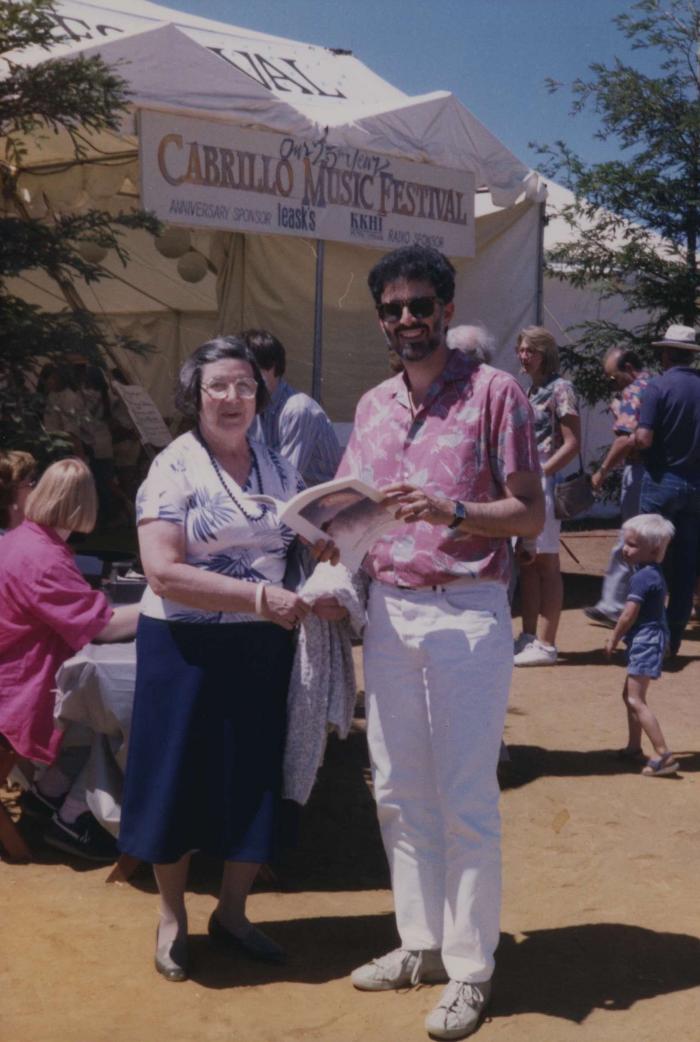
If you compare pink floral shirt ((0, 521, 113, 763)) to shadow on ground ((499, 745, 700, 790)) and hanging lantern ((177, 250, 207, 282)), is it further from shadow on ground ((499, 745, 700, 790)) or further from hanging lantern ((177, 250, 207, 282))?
hanging lantern ((177, 250, 207, 282))

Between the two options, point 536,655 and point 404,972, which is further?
point 536,655

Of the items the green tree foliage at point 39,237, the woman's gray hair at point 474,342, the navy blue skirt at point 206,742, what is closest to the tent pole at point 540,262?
the green tree foliage at point 39,237

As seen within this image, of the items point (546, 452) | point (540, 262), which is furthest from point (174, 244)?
point (546, 452)

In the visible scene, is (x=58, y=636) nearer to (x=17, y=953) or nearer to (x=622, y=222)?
(x=17, y=953)

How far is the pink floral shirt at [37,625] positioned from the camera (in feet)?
14.8

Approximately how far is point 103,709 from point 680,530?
4.96m

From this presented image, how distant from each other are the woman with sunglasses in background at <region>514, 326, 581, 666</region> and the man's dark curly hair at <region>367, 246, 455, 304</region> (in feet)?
12.3

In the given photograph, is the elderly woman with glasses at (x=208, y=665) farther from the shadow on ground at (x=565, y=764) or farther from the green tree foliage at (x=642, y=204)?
the green tree foliage at (x=642, y=204)

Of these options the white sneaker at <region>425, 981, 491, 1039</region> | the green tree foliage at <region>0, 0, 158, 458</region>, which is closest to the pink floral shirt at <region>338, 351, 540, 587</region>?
the white sneaker at <region>425, 981, 491, 1039</region>

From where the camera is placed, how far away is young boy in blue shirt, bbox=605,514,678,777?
5.83 meters

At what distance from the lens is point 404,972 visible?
370 cm

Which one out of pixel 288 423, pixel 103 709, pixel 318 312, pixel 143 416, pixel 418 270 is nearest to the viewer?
pixel 418 270

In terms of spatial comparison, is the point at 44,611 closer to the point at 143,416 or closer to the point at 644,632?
the point at 644,632

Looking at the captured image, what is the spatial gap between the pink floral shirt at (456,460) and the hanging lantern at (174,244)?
7.99 m
